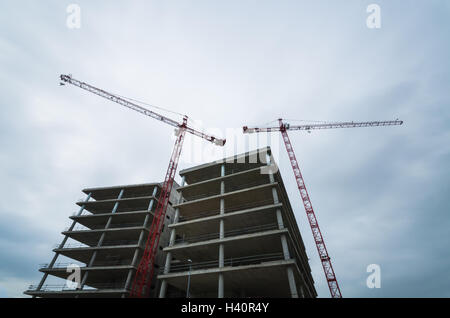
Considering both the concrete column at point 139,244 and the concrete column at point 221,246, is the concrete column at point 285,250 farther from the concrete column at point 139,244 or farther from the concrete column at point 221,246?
the concrete column at point 139,244

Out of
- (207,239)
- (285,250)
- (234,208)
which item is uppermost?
(234,208)

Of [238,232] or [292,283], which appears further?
[238,232]

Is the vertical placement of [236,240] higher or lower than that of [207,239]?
lower

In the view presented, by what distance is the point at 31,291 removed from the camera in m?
30.0

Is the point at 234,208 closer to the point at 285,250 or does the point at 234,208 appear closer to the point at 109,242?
the point at 285,250

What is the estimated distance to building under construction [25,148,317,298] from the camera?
2217 centimetres

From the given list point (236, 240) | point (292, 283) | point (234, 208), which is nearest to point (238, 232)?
point (234, 208)

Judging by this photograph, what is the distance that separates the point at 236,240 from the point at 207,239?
7.31 meters

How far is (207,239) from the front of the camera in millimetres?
28812

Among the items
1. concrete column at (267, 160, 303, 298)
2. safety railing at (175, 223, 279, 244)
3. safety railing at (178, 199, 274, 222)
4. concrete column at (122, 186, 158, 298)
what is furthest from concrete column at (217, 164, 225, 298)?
concrete column at (122, 186, 158, 298)

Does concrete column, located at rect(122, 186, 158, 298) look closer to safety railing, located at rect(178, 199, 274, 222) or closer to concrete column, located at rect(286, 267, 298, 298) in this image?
safety railing, located at rect(178, 199, 274, 222)

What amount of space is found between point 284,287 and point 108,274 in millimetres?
25037
